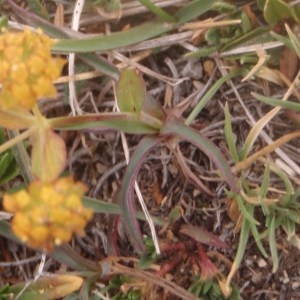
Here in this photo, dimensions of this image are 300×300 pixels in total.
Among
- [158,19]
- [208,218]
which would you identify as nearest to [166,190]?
[208,218]

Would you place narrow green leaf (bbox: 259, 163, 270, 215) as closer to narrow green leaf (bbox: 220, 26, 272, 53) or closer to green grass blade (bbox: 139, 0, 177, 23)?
narrow green leaf (bbox: 220, 26, 272, 53)

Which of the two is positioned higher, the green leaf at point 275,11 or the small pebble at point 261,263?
the green leaf at point 275,11

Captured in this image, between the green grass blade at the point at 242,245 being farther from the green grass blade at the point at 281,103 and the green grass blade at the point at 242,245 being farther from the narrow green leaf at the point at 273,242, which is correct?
the green grass blade at the point at 281,103

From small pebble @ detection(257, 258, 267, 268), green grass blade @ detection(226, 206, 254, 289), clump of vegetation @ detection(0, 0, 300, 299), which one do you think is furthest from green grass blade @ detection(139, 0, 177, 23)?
small pebble @ detection(257, 258, 267, 268)

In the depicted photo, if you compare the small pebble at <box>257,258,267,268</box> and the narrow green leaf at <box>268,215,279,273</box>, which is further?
the small pebble at <box>257,258,267,268</box>

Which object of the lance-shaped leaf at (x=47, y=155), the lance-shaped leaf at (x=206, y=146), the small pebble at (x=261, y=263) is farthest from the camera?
the small pebble at (x=261, y=263)

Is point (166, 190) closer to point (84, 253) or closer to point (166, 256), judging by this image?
point (166, 256)

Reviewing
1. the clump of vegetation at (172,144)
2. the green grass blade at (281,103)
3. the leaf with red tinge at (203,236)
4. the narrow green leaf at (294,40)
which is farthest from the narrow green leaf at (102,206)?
the narrow green leaf at (294,40)
